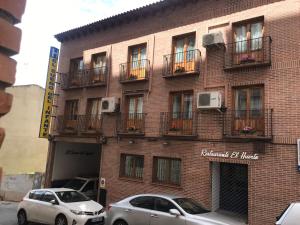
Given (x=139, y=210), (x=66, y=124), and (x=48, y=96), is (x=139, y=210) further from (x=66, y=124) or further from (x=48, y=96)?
(x=48, y=96)

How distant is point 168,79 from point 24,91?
17133 mm

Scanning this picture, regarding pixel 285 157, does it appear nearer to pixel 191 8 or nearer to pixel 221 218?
pixel 221 218

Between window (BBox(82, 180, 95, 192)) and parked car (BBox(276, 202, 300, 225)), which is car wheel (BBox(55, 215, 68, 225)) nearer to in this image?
window (BBox(82, 180, 95, 192))

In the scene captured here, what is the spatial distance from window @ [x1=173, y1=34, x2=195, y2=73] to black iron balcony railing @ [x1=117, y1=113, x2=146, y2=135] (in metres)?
2.93

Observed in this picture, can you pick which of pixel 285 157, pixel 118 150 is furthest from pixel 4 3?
pixel 118 150

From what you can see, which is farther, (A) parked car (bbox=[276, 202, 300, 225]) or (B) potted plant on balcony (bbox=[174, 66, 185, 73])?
(B) potted plant on balcony (bbox=[174, 66, 185, 73])

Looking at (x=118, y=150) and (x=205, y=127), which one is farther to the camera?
(x=118, y=150)

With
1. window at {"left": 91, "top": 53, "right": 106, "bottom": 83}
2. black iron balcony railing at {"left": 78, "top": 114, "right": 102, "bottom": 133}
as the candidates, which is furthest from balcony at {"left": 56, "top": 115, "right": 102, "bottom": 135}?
Answer: window at {"left": 91, "top": 53, "right": 106, "bottom": 83}

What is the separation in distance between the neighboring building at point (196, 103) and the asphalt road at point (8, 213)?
2475 millimetres

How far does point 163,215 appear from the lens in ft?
31.0

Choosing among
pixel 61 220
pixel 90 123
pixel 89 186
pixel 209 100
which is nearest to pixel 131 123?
pixel 90 123

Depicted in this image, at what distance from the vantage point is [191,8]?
15195mm

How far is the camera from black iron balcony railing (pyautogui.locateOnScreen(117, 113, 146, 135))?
15852 millimetres

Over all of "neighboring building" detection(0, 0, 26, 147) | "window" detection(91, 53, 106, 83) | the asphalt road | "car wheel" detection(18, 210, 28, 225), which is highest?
"window" detection(91, 53, 106, 83)
